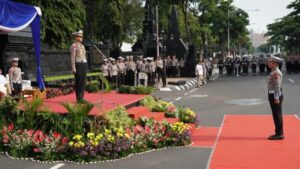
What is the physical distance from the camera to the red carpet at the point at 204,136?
30.7ft

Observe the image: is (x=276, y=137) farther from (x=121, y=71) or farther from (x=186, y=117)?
Answer: (x=121, y=71)

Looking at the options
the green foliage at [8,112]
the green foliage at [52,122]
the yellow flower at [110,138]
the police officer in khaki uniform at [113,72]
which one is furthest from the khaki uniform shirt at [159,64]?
the yellow flower at [110,138]

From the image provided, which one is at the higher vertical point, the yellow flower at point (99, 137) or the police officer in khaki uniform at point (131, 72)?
the police officer in khaki uniform at point (131, 72)

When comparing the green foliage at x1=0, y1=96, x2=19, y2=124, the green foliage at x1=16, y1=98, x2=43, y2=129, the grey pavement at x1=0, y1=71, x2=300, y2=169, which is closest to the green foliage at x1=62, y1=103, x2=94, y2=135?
the green foliage at x1=16, y1=98, x2=43, y2=129

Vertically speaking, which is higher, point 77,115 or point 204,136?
point 77,115

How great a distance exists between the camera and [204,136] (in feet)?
33.6

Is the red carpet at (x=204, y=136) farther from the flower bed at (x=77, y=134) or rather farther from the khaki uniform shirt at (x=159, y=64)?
the khaki uniform shirt at (x=159, y=64)

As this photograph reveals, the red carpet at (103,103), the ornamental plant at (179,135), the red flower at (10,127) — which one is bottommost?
the ornamental plant at (179,135)

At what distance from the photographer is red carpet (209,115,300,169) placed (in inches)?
296

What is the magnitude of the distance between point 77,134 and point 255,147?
3.43 metres

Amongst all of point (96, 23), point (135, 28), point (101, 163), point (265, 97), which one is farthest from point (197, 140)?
point (135, 28)

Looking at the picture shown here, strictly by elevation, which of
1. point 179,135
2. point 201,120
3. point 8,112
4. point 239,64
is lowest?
point 201,120

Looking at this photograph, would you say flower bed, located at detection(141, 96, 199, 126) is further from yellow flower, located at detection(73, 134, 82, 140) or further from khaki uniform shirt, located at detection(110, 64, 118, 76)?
khaki uniform shirt, located at detection(110, 64, 118, 76)

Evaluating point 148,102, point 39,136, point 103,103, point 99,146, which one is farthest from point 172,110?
point 39,136
